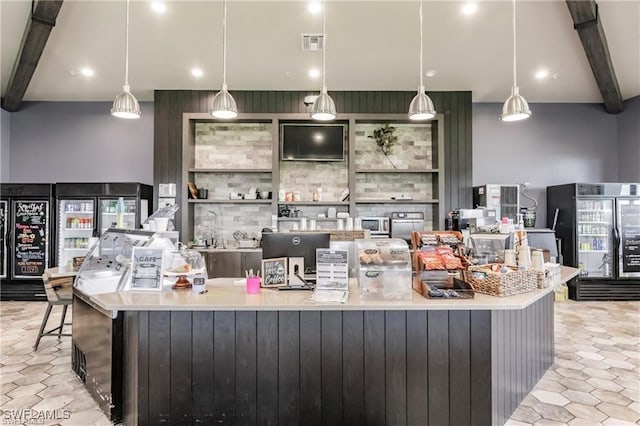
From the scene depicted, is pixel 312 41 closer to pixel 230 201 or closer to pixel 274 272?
pixel 230 201

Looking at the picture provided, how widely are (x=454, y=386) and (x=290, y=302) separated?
Result: 42.6 inches

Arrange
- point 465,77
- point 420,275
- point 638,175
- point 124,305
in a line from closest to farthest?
1. point 124,305
2. point 420,275
3. point 465,77
4. point 638,175

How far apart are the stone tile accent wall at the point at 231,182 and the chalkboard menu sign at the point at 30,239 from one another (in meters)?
2.56

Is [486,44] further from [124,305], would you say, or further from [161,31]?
[124,305]

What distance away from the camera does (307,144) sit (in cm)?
540

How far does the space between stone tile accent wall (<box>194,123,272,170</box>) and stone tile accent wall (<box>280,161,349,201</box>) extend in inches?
15.1

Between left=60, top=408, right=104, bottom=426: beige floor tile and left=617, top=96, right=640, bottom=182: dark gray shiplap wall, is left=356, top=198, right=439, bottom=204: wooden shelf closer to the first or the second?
left=617, top=96, right=640, bottom=182: dark gray shiplap wall

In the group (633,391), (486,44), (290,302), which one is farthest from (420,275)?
(486,44)

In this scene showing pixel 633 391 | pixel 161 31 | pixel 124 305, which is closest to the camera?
pixel 124 305

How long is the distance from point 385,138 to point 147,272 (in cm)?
428

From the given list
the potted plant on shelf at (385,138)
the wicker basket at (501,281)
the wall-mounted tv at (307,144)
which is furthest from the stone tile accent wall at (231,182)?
the wicker basket at (501,281)

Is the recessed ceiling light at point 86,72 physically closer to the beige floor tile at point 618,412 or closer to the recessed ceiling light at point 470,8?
the recessed ceiling light at point 470,8

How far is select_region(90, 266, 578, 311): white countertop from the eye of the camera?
5.95 feet

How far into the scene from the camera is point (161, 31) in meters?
4.34
